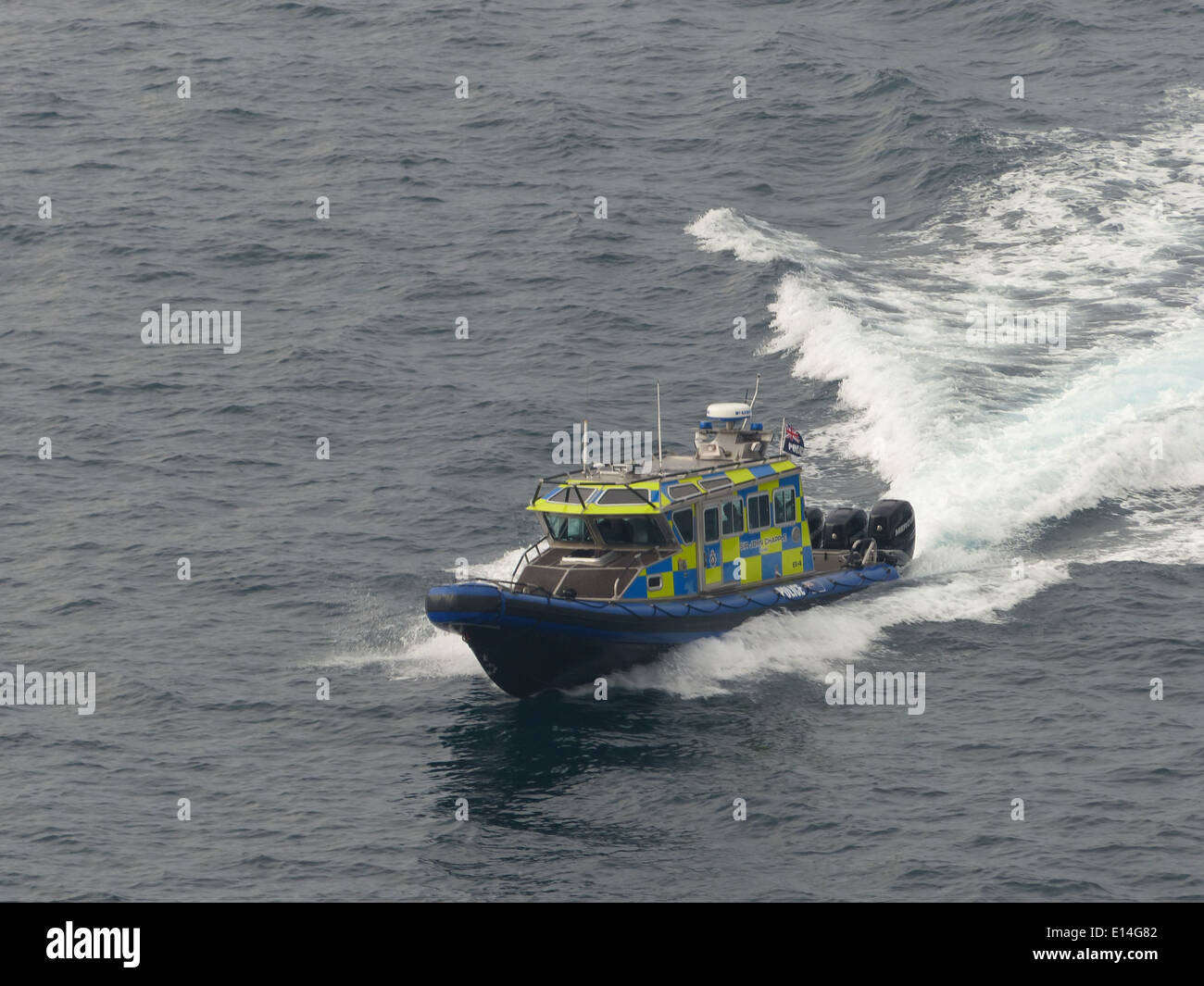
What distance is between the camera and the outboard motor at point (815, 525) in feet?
130

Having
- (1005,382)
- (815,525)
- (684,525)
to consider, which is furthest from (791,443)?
(1005,382)

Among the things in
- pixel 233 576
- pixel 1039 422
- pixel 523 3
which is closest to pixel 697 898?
pixel 233 576

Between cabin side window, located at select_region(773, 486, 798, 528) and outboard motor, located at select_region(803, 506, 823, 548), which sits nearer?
cabin side window, located at select_region(773, 486, 798, 528)

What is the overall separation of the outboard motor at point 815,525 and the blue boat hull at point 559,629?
4.88 m

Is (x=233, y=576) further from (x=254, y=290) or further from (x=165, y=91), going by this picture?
(x=165, y=91)

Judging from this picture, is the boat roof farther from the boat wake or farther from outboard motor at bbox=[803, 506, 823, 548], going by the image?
outboard motor at bbox=[803, 506, 823, 548]

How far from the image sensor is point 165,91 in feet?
221

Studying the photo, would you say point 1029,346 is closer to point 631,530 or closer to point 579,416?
point 579,416

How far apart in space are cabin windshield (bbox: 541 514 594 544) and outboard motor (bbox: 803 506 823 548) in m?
6.36

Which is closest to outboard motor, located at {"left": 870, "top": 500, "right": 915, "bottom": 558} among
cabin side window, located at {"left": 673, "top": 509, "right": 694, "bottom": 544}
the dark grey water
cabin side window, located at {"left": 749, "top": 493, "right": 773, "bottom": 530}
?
the dark grey water

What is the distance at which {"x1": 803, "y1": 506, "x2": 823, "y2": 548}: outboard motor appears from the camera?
39750 millimetres

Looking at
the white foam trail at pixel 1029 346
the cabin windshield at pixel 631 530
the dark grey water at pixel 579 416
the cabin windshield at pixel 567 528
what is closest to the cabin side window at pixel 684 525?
the cabin windshield at pixel 631 530

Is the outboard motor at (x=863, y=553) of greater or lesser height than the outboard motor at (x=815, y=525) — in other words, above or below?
below

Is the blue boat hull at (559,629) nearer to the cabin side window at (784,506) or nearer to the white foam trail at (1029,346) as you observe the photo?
the cabin side window at (784,506)
